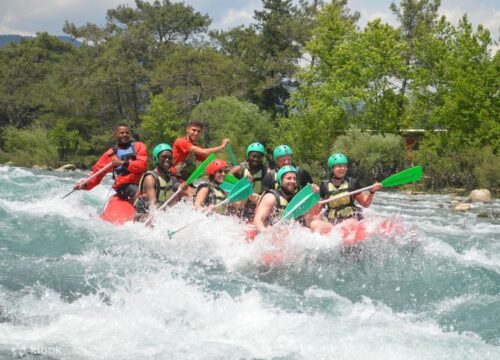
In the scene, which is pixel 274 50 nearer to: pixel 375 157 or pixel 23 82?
pixel 375 157

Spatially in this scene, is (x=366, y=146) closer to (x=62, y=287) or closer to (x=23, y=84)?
(x=62, y=287)

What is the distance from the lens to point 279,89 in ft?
123

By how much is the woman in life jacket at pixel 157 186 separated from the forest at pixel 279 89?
1408cm

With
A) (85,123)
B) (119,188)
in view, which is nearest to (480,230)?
(119,188)

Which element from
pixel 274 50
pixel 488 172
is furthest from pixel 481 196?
pixel 274 50

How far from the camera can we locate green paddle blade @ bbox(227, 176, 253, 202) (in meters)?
7.29

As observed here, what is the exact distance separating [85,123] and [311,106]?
20228 mm

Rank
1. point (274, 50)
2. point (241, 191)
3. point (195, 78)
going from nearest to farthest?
point (241, 191) → point (274, 50) → point (195, 78)

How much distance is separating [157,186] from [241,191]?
1581 millimetres

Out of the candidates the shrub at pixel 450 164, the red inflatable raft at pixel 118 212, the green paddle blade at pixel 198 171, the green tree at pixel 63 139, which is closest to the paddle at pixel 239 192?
the green paddle blade at pixel 198 171

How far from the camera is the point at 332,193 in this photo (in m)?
7.43

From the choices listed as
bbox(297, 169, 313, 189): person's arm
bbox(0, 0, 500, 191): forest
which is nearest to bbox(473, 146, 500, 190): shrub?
bbox(0, 0, 500, 191): forest

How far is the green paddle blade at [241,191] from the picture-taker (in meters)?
7.29

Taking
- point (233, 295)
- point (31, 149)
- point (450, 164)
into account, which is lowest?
point (31, 149)
